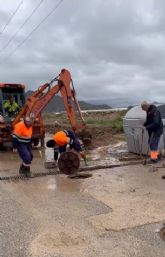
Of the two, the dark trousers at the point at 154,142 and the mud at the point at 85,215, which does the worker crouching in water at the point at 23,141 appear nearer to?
the mud at the point at 85,215

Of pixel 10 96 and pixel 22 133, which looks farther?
pixel 10 96

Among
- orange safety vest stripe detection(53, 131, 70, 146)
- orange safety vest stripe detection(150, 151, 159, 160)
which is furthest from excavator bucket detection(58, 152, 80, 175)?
orange safety vest stripe detection(150, 151, 159, 160)

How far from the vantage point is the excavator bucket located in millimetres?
10945

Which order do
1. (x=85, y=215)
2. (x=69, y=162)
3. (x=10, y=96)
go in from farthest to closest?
(x=10, y=96) → (x=69, y=162) → (x=85, y=215)

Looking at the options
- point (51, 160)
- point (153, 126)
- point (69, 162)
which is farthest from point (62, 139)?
point (153, 126)

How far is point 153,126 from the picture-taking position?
41.0ft

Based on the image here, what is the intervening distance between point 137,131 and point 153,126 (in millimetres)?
1128

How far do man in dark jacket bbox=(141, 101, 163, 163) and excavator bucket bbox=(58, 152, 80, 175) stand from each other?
103 inches

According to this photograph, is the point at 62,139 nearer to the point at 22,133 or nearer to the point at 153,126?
the point at 22,133

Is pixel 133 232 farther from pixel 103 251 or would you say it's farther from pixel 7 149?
pixel 7 149

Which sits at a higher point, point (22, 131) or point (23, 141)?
point (22, 131)

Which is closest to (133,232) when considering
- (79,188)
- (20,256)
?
(20,256)

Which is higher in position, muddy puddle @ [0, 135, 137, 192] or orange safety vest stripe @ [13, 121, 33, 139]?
→ orange safety vest stripe @ [13, 121, 33, 139]

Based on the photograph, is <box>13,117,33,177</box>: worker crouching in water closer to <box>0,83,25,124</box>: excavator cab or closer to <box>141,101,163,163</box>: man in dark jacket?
<box>141,101,163,163</box>: man in dark jacket
